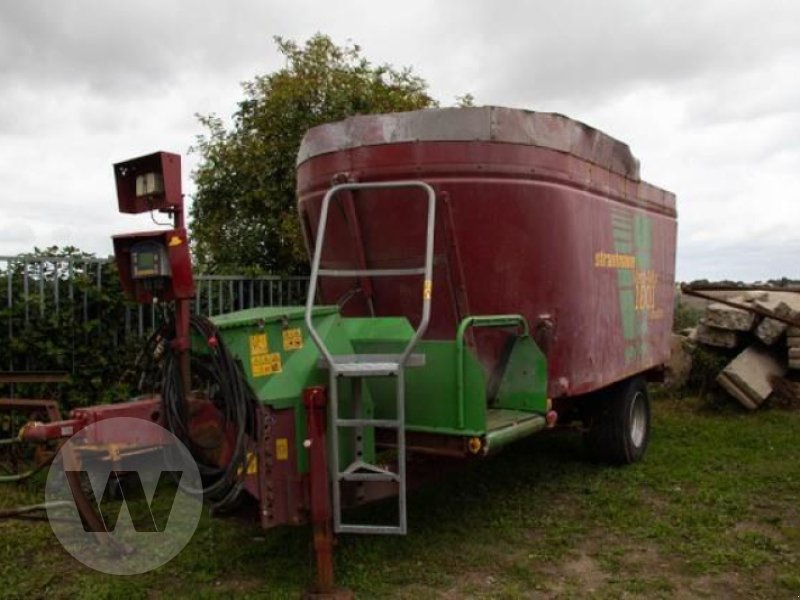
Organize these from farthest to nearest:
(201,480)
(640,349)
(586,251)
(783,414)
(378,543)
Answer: (783,414)
(640,349)
(586,251)
(378,543)
(201,480)

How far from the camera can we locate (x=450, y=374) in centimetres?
425

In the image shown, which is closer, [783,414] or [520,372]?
[520,372]

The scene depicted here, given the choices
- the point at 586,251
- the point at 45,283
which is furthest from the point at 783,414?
the point at 45,283

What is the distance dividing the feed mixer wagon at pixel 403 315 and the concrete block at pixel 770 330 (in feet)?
13.1

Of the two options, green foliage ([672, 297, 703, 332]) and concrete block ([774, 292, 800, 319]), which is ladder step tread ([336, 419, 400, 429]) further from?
green foliage ([672, 297, 703, 332])

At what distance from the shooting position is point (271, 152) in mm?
9469

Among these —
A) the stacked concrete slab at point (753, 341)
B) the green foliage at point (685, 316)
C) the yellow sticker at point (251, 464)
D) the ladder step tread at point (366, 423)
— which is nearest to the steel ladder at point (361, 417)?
the ladder step tread at point (366, 423)

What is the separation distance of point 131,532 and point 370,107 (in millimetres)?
6277

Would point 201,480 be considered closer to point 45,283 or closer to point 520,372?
point 520,372

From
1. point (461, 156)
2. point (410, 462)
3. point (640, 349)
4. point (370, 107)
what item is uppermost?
point (370, 107)

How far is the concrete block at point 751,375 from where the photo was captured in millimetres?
9391

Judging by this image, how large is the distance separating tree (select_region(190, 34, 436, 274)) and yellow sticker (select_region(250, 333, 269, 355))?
16.8ft

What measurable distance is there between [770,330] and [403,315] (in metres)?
6.50

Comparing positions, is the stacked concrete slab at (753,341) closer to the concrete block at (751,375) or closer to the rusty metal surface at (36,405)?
the concrete block at (751,375)
